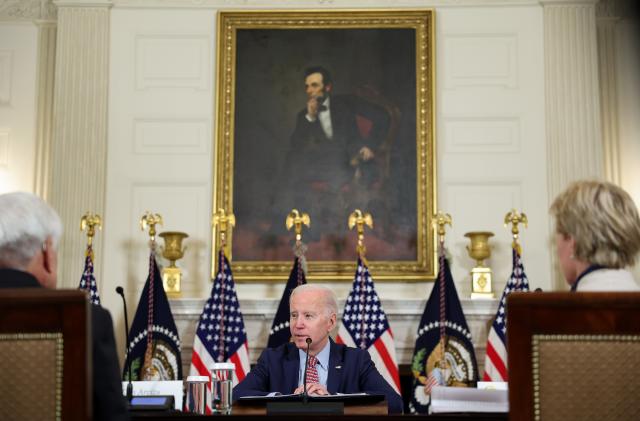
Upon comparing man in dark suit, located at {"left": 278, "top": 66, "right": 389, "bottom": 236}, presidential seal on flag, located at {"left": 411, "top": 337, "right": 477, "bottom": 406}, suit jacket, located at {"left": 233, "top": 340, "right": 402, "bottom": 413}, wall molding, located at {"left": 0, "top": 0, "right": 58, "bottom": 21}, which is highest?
wall molding, located at {"left": 0, "top": 0, "right": 58, "bottom": 21}

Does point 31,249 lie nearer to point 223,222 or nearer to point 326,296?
point 326,296

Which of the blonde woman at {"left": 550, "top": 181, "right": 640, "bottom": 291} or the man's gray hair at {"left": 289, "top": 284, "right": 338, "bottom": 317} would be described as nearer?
the blonde woman at {"left": 550, "top": 181, "right": 640, "bottom": 291}

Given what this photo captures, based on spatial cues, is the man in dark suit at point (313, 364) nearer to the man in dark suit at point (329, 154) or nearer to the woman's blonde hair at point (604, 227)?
the woman's blonde hair at point (604, 227)

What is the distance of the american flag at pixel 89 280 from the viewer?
6633 mm

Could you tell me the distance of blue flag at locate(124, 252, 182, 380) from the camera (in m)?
6.51

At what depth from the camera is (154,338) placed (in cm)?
660

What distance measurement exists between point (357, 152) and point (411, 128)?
1.52 ft

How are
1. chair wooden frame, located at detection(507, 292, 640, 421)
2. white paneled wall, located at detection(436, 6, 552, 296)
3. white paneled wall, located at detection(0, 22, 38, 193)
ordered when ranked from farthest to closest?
white paneled wall, located at detection(0, 22, 38, 193)
white paneled wall, located at detection(436, 6, 552, 296)
chair wooden frame, located at detection(507, 292, 640, 421)

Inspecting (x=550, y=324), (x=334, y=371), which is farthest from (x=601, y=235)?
(x=334, y=371)

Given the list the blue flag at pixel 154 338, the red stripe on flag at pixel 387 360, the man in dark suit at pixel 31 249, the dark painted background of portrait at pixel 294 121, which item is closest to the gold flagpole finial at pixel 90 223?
the blue flag at pixel 154 338

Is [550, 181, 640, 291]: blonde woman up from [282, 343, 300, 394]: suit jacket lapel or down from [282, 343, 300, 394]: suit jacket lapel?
up

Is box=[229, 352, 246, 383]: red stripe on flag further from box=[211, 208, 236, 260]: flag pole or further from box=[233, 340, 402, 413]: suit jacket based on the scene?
box=[233, 340, 402, 413]: suit jacket

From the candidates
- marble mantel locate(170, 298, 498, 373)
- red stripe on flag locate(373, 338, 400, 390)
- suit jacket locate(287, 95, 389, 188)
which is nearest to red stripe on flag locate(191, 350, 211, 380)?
marble mantel locate(170, 298, 498, 373)

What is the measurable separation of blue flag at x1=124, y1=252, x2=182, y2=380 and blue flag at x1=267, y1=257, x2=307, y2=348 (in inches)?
27.0
